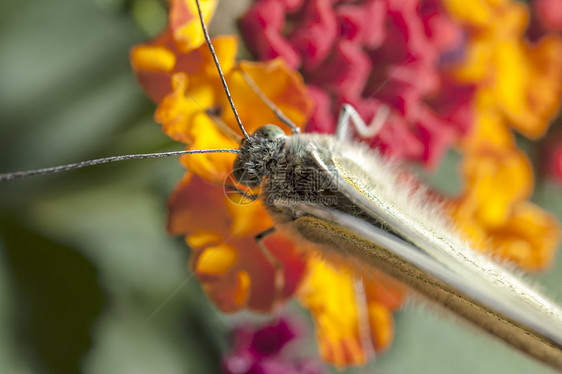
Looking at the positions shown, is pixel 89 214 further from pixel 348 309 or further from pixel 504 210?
pixel 504 210

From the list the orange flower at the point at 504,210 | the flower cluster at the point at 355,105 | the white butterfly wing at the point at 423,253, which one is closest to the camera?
the white butterfly wing at the point at 423,253

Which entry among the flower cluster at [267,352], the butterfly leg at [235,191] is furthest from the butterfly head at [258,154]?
the flower cluster at [267,352]

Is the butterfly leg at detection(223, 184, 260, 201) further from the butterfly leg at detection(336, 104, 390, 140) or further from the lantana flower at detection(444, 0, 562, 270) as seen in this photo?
the lantana flower at detection(444, 0, 562, 270)

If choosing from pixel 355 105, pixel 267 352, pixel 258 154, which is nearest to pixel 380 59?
pixel 355 105

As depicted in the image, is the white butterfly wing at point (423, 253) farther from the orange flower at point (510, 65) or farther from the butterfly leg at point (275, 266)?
the orange flower at point (510, 65)

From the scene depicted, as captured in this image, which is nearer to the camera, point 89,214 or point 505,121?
point 89,214

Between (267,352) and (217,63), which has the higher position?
(217,63)

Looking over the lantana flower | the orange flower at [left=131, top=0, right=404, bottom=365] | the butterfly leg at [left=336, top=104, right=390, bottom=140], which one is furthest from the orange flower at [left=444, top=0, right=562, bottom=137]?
the orange flower at [left=131, top=0, right=404, bottom=365]
